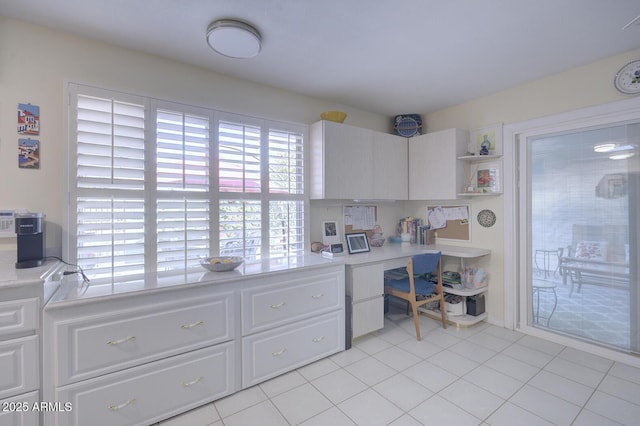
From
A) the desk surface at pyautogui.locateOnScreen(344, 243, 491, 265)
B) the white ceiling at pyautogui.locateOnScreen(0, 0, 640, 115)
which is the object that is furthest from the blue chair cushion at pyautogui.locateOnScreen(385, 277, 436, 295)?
the white ceiling at pyautogui.locateOnScreen(0, 0, 640, 115)

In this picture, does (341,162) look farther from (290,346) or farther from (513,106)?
(513,106)

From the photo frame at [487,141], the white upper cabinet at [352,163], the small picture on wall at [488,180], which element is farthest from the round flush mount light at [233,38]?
the small picture on wall at [488,180]

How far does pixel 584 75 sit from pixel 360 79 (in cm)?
193

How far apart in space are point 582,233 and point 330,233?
232cm

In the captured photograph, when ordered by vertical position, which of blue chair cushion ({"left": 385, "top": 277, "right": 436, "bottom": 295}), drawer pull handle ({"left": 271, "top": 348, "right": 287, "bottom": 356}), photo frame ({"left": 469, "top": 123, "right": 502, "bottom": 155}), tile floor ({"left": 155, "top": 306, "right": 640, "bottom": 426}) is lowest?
tile floor ({"left": 155, "top": 306, "right": 640, "bottom": 426})

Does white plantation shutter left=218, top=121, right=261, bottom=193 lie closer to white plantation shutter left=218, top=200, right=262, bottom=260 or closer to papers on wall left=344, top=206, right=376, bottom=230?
white plantation shutter left=218, top=200, right=262, bottom=260

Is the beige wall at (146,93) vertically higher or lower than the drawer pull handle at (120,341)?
higher

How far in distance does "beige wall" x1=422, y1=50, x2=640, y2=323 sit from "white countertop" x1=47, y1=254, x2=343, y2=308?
191cm

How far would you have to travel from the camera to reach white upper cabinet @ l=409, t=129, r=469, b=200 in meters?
3.03

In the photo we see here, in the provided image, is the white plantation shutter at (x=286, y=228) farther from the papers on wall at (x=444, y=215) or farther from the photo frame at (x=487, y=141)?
the photo frame at (x=487, y=141)

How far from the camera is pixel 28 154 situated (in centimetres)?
174

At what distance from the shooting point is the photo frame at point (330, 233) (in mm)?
2963

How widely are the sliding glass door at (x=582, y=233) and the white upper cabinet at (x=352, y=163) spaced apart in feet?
4.37

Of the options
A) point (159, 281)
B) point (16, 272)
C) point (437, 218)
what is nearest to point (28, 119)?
point (16, 272)
